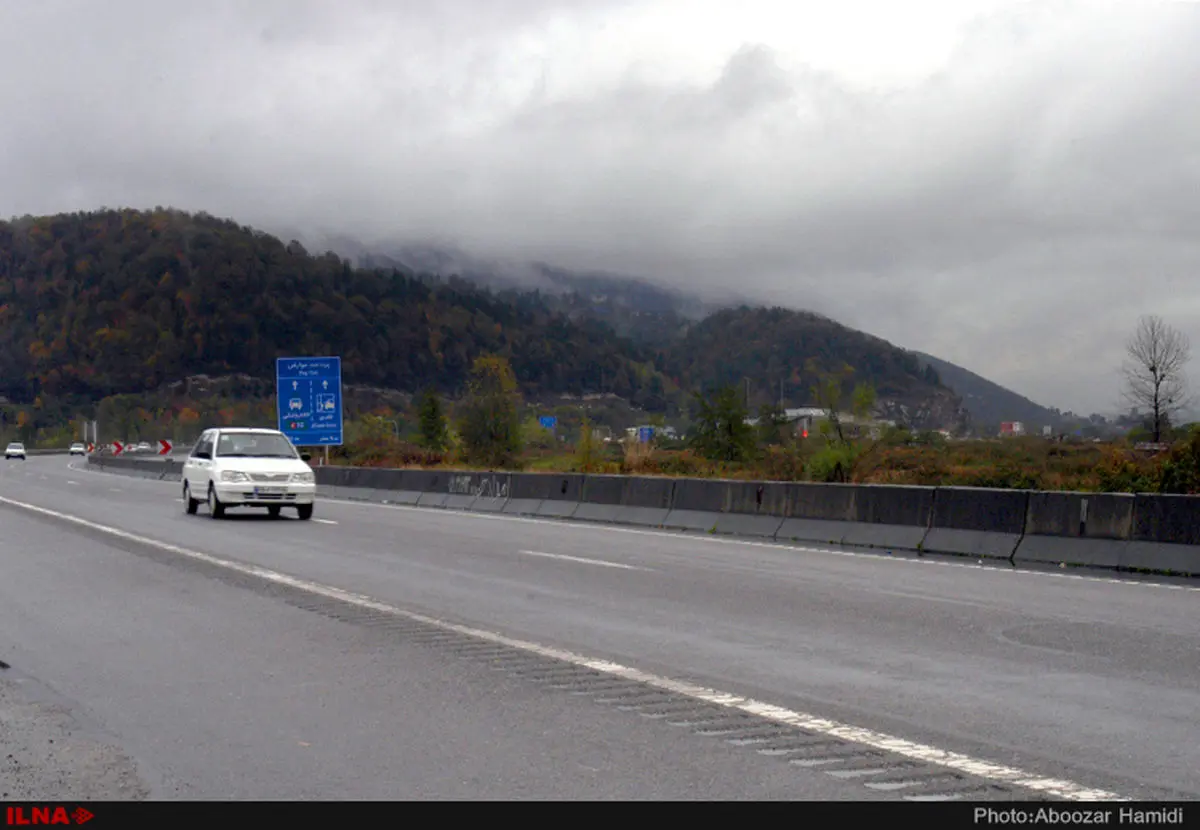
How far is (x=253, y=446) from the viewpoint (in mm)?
27578

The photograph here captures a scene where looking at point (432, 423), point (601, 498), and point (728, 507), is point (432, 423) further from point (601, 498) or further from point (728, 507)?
point (728, 507)

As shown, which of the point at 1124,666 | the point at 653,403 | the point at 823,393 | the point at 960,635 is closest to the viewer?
the point at 1124,666

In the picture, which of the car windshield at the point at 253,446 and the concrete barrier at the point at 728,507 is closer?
the concrete barrier at the point at 728,507

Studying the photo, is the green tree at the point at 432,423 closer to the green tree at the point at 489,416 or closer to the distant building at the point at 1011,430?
the green tree at the point at 489,416

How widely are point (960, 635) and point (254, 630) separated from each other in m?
5.78

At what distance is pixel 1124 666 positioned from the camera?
955 cm

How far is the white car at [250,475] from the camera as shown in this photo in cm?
2609

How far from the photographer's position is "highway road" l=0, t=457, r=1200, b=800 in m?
6.55

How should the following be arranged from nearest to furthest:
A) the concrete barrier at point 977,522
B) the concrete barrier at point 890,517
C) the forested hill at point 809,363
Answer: the concrete barrier at point 977,522
the concrete barrier at point 890,517
the forested hill at point 809,363

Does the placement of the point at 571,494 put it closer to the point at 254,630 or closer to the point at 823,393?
the point at 254,630

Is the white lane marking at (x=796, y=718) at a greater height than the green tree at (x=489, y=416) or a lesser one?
lesser

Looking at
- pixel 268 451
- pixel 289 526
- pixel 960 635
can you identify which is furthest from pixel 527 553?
pixel 268 451

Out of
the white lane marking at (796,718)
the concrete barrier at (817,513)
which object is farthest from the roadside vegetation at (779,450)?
the white lane marking at (796,718)

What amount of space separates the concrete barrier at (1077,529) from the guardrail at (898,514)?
1 cm
